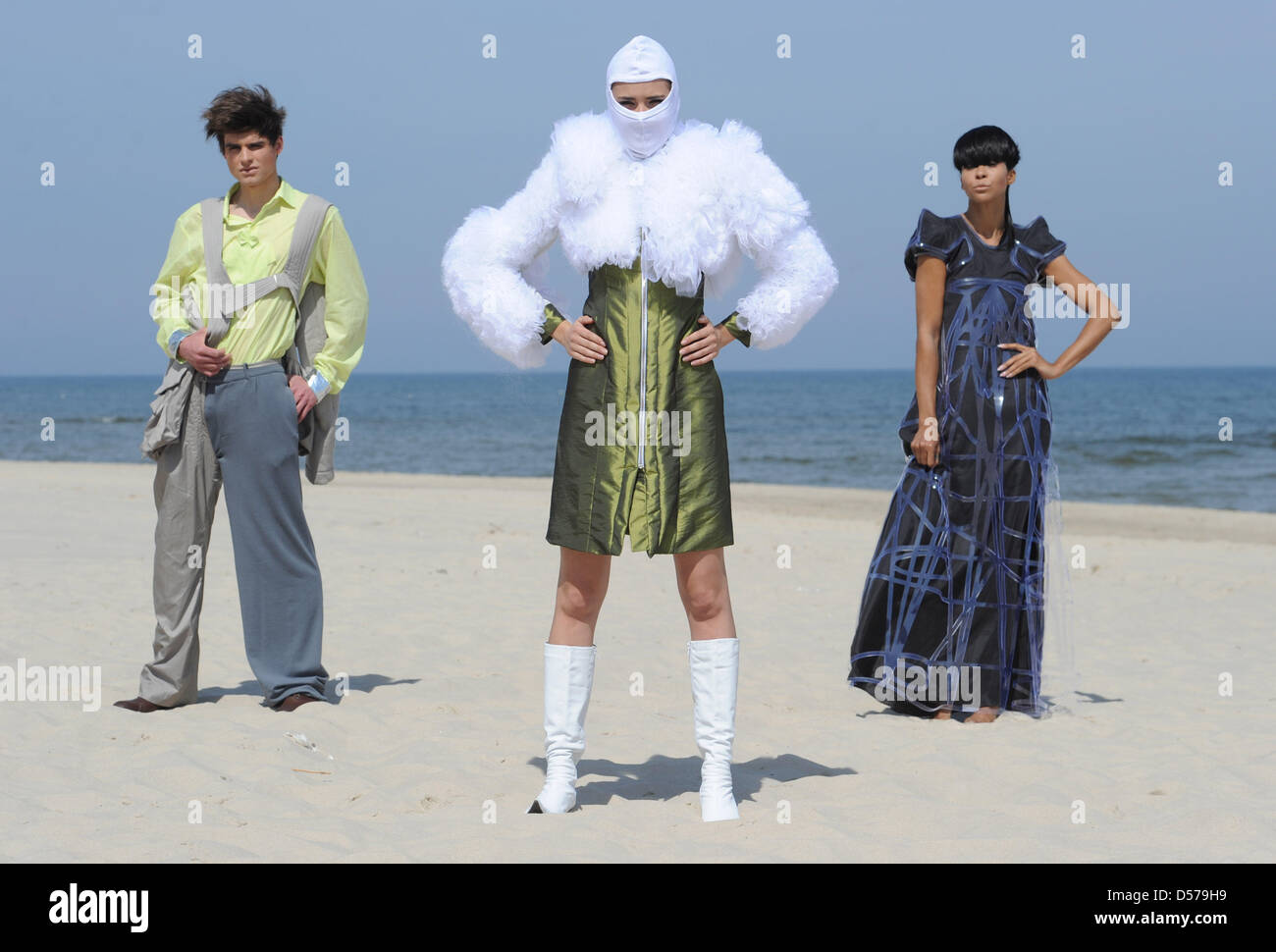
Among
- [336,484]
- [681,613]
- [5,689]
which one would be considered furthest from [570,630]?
[336,484]

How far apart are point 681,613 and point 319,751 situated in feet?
10.9

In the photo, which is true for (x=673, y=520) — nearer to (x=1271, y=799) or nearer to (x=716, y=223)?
(x=716, y=223)

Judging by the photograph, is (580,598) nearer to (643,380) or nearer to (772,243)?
(643,380)

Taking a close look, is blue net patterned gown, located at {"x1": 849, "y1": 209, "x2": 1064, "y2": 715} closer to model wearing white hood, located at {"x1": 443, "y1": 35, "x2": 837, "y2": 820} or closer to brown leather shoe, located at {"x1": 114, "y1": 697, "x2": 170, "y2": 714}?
model wearing white hood, located at {"x1": 443, "y1": 35, "x2": 837, "y2": 820}

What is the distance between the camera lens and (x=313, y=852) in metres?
3.26

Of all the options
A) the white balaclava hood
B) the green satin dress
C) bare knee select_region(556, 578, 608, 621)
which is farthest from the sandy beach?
the white balaclava hood

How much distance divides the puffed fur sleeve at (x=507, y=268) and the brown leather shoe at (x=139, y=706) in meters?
2.16

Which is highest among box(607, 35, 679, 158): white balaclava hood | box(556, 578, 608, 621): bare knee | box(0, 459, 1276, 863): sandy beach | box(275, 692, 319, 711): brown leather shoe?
box(607, 35, 679, 158): white balaclava hood

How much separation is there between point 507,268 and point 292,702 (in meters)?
2.05

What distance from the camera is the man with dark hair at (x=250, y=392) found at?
4691 millimetres

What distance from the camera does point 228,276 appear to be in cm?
469

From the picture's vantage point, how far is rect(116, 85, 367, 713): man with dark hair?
4.69m

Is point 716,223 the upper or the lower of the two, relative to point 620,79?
lower

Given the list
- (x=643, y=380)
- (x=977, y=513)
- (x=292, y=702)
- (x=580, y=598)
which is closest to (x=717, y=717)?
(x=580, y=598)
